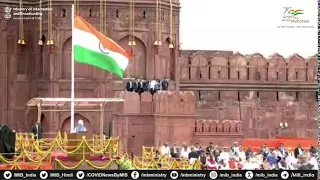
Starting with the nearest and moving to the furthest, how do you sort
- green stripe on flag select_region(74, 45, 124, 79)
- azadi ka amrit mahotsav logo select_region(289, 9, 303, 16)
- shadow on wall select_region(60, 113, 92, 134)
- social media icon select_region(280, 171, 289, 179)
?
social media icon select_region(280, 171, 289, 179)
green stripe on flag select_region(74, 45, 124, 79)
shadow on wall select_region(60, 113, 92, 134)
azadi ka amrit mahotsav logo select_region(289, 9, 303, 16)

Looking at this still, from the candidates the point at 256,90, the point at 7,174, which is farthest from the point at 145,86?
the point at 7,174

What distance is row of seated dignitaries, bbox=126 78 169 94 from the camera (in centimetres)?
2575

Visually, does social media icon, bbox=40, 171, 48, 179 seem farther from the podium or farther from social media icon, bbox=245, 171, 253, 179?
social media icon, bbox=245, 171, 253, 179

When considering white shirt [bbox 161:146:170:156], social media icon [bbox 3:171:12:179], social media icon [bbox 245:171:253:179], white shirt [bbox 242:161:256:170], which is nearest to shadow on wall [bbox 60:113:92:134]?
white shirt [bbox 161:146:170:156]

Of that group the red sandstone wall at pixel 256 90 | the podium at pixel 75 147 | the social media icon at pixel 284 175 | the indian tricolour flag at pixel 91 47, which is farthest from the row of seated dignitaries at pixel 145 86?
the social media icon at pixel 284 175

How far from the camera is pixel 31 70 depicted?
27.9 m

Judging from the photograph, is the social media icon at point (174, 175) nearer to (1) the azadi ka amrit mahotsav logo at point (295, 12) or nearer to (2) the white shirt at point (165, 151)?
(2) the white shirt at point (165, 151)

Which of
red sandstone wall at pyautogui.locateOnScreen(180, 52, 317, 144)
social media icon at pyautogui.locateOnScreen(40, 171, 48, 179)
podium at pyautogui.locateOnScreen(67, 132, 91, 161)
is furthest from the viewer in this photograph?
red sandstone wall at pyautogui.locateOnScreen(180, 52, 317, 144)

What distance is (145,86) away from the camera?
85.0 feet

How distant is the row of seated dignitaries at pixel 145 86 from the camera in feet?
84.5

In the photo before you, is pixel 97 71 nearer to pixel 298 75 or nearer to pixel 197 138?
pixel 197 138

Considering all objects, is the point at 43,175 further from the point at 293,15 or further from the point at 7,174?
the point at 293,15

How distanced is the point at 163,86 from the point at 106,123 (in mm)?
1986

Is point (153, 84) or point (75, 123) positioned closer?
point (153, 84)
